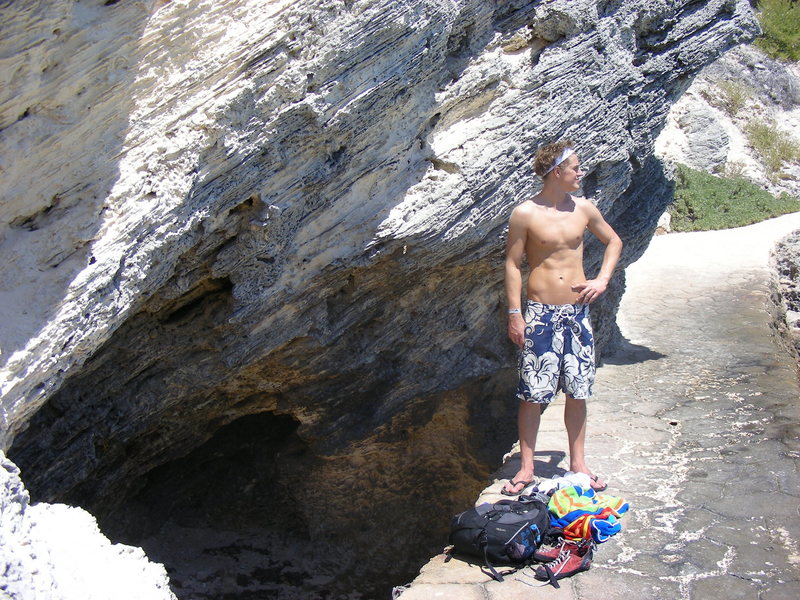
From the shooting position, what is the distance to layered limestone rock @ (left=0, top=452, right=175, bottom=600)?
9.66ft

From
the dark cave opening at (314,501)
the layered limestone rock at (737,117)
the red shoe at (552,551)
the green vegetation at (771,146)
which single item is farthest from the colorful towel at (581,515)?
the green vegetation at (771,146)

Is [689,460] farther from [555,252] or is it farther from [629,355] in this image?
[629,355]

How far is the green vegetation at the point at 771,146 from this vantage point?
15906 mm

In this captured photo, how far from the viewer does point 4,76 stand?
353cm

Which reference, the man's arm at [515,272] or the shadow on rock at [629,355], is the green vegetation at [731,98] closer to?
the shadow on rock at [629,355]

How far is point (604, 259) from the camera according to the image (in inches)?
180

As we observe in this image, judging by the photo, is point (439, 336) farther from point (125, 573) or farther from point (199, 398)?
point (125, 573)

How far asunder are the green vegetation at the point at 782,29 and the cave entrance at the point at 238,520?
17.3 m

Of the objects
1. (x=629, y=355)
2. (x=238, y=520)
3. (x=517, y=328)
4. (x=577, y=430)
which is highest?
(x=517, y=328)

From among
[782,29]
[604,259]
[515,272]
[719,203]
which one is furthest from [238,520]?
[782,29]

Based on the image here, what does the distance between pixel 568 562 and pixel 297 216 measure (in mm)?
2410

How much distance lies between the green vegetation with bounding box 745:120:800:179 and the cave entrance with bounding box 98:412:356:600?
1274cm

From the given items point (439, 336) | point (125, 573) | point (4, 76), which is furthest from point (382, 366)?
point (4, 76)

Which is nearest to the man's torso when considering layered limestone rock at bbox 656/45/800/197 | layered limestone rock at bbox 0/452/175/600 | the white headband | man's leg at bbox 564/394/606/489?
the white headband
